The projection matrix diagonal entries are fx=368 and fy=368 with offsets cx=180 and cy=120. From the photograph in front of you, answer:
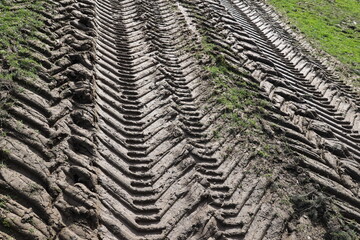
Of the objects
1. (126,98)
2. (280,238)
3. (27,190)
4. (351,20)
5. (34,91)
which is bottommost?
(351,20)

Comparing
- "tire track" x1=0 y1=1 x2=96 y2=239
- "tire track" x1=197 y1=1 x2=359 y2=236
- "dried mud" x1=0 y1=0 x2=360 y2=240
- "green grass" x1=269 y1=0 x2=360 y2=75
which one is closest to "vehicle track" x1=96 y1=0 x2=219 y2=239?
"dried mud" x1=0 y1=0 x2=360 y2=240

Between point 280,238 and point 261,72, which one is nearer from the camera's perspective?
point 280,238

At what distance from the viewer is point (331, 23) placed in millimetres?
10992

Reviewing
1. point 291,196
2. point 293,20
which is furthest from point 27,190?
point 293,20

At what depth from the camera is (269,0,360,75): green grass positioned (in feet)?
29.7

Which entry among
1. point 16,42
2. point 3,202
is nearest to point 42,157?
point 3,202

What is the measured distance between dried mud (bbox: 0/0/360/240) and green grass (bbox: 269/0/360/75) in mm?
2463

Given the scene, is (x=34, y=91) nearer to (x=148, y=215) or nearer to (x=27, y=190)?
(x=27, y=190)

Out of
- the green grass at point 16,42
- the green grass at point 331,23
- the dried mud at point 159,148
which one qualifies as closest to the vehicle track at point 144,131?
the dried mud at point 159,148

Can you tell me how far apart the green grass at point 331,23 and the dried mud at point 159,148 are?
2463 mm

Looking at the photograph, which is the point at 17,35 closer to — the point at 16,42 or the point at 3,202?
the point at 16,42

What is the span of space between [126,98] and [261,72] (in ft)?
8.73

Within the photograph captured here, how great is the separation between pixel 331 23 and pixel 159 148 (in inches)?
343

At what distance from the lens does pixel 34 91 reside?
409 cm
